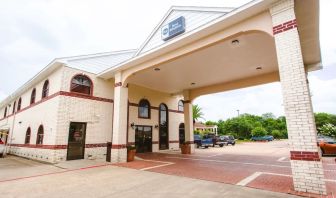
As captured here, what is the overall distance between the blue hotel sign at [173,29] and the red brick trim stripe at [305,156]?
6784mm

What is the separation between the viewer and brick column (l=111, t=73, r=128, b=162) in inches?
440

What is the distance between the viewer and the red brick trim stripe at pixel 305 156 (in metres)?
4.82

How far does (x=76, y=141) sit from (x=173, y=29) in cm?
892

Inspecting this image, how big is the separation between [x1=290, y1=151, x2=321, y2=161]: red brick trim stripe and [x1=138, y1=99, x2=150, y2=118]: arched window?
12770mm

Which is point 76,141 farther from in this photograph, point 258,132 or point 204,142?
point 258,132

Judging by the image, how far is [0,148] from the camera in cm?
1473

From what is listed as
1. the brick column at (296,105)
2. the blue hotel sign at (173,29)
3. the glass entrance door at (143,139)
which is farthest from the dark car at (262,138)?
the brick column at (296,105)

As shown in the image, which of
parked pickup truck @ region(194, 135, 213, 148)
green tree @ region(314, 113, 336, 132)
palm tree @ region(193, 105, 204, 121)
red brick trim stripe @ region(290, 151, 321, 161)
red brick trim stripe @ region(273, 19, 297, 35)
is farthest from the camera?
green tree @ region(314, 113, 336, 132)

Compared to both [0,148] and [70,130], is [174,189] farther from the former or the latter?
[0,148]

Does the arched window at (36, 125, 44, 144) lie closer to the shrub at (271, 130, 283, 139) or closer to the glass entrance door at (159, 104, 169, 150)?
the glass entrance door at (159, 104, 169, 150)

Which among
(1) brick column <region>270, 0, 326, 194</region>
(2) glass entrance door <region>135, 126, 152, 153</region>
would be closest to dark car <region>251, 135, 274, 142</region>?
(2) glass entrance door <region>135, 126, 152, 153</region>

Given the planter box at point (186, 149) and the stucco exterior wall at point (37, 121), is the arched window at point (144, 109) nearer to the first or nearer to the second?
the planter box at point (186, 149)

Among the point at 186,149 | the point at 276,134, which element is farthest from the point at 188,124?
the point at 276,134

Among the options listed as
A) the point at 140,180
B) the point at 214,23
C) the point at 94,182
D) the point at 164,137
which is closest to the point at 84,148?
the point at 94,182
